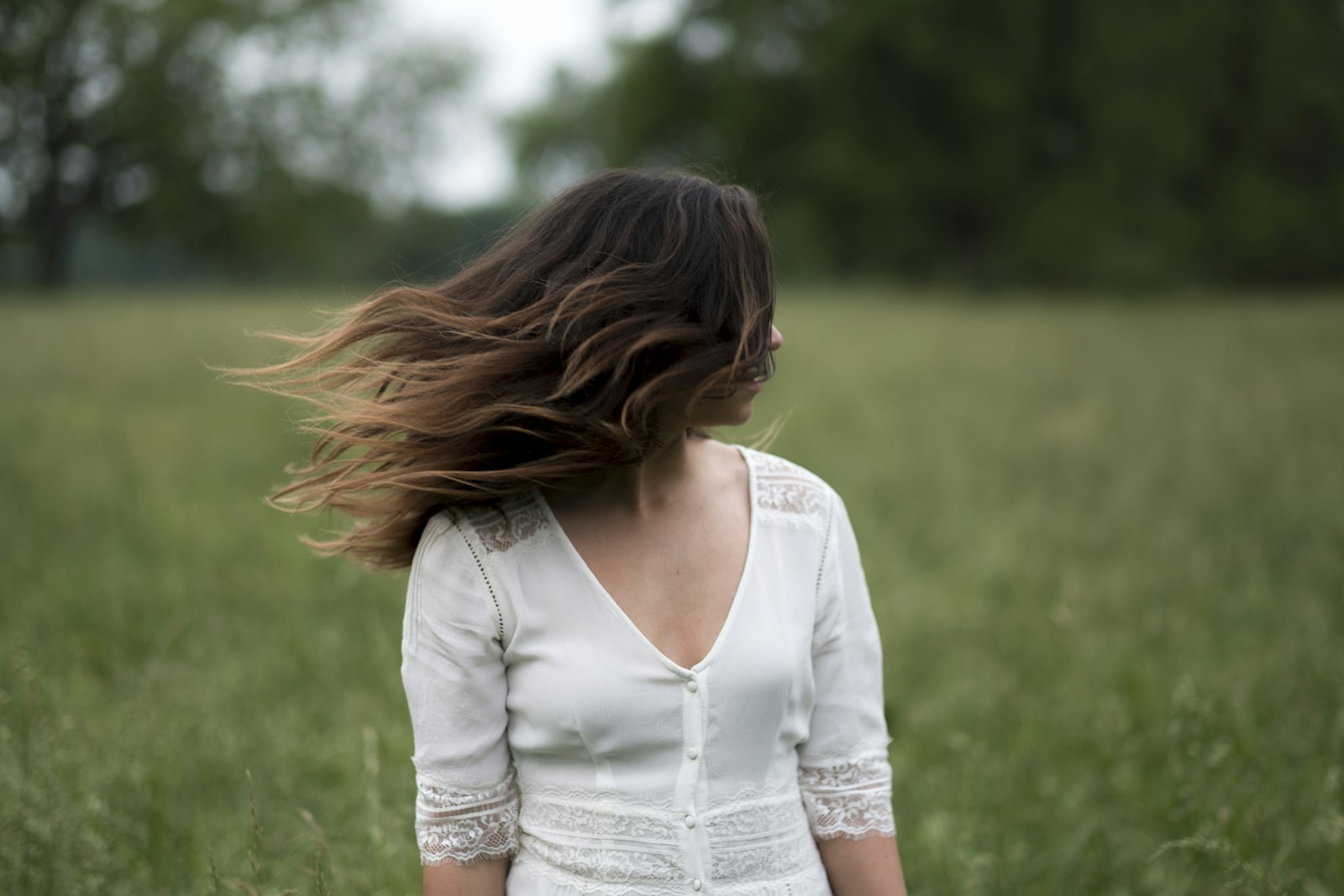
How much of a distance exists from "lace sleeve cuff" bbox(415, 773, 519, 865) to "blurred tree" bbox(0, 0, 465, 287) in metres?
35.5

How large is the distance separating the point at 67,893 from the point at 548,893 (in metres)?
1.35

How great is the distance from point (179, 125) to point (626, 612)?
39502 mm

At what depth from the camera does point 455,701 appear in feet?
5.70

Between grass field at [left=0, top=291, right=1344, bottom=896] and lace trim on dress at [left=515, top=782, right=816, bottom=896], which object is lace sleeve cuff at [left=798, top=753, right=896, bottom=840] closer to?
lace trim on dress at [left=515, top=782, right=816, bottom=896]

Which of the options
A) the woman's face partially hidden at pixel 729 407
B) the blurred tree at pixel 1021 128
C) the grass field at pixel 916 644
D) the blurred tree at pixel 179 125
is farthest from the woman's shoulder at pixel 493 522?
the blurred tree at pixel 179 125

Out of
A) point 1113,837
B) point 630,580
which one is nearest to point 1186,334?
point 1113,837

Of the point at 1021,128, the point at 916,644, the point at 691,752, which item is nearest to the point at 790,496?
the point at 691,752

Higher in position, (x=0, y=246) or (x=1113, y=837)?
(x=1113, y=837)

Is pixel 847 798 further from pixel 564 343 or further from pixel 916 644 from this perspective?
pixel 916 644

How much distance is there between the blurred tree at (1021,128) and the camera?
27859 millimetres

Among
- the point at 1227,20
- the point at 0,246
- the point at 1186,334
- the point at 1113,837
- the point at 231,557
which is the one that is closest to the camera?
the point at 1113,837

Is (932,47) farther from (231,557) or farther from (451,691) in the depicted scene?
(451,691)

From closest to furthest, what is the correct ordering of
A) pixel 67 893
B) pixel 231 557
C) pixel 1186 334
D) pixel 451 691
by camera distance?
1. pixel 451 691
2. pixel 67 893
3. pixel 231 557
4. pixel 1186 334

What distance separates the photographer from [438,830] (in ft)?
5.80
